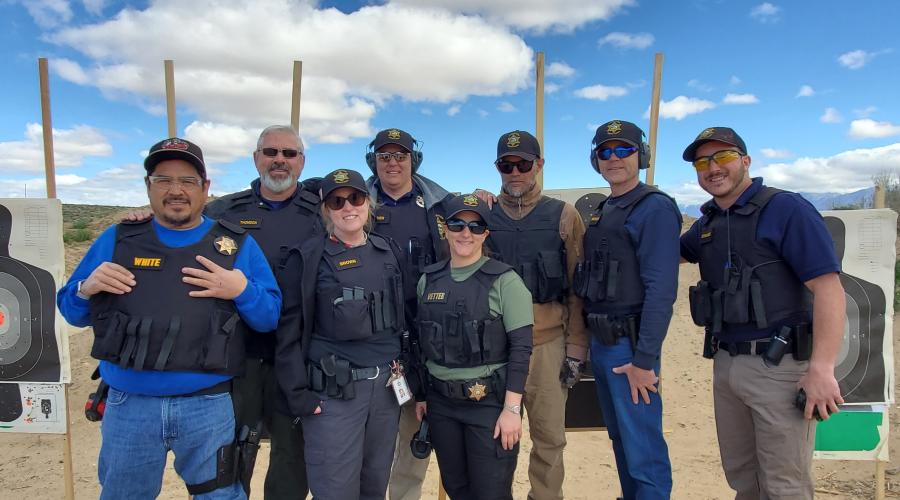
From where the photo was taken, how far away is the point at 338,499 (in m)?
2.96

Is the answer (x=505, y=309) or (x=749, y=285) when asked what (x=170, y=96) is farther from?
(x=749, y=285)

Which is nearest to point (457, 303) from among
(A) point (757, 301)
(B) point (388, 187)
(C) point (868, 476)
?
(B) point (388, 187)

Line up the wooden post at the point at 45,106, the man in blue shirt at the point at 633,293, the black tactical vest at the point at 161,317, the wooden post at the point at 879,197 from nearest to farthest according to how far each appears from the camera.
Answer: the black tactical vest at the point at 161,317 → the man in blue shirt at the point at 633,293 → the wooden post at the point at 45,106 → the wooden post at the point at 879,197

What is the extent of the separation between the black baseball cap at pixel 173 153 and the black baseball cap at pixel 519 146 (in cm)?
196

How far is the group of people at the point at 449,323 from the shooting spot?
8.86 feet

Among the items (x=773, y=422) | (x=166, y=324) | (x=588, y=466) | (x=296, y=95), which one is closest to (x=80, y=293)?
(x=166, y=324)

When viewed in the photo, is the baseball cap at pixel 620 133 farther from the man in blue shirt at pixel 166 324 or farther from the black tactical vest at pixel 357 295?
the man in blue shirt at pixel 166 324

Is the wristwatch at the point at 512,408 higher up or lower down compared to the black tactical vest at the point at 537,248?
lower down

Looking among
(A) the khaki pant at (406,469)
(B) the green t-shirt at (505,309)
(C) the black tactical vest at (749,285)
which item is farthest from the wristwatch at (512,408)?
(C) the black tactical vest at (749,285)

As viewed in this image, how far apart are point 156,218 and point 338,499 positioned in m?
1.93

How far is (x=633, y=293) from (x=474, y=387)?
4.04 ft

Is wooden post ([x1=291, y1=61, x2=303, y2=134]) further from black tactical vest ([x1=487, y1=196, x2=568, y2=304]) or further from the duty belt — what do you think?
the duty belt

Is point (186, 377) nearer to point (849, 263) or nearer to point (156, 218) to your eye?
point (156, 218)

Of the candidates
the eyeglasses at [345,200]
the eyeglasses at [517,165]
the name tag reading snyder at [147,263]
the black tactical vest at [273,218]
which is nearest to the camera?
the name tag reading snyder at [147,263]
